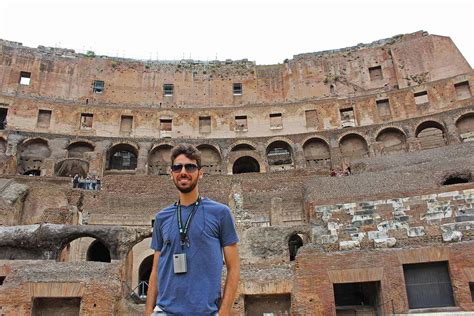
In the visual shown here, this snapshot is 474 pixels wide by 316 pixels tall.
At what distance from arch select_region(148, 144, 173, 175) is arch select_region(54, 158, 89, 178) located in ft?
16.5

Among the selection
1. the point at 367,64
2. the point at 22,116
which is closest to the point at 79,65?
the point at 22,116

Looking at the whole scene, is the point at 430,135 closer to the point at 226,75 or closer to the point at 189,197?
the point at 226,75

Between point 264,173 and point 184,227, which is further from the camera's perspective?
point 264,173

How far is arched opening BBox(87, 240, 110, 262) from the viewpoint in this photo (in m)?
18.9

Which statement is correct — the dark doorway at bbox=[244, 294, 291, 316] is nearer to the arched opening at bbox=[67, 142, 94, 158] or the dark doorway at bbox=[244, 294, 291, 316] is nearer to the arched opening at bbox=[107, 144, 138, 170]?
the arched opening at bbox=[107, 144, 138, 170]

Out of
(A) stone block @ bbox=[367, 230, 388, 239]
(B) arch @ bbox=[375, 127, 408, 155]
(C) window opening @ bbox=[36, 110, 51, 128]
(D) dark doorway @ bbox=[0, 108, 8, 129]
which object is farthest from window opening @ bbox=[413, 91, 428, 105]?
(D) dark doorway @ bbox=[0, 108, 8, 129]

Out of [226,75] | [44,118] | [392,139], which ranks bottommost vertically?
[392,139]

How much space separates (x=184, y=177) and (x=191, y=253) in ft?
2.09

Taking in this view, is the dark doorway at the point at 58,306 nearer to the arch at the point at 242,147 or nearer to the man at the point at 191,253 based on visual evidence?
the man at the point at 191,253

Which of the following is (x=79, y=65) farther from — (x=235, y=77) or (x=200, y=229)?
(x=200, y=229)

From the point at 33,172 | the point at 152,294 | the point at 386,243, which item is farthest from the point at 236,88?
the point at 152,294

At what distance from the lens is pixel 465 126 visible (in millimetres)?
29828

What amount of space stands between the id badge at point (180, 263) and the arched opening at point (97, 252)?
1732cm

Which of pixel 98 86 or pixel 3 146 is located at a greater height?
pixel 98 86
